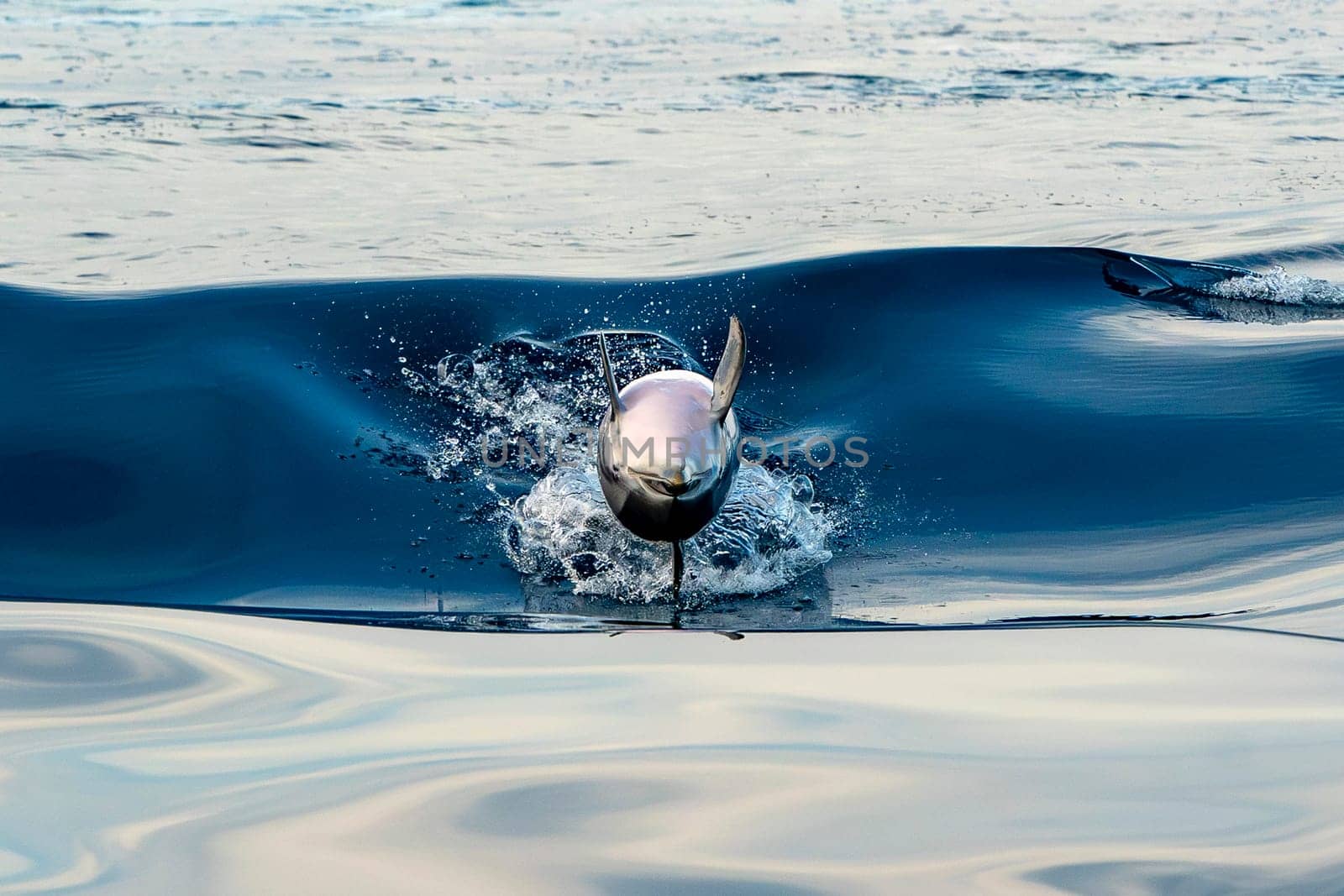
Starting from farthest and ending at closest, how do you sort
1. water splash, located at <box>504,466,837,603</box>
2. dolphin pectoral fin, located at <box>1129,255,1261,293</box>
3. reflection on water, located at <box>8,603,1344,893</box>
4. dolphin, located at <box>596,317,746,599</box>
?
dolphin pectoral fin, located at <box>1129,255,1261,293</box> < water splash, located at <box>504,466,837,603</box> < dolphin, located at <box>596,317,746,599</box> < reflection on water, located at <box>8,603,1344,893</box>

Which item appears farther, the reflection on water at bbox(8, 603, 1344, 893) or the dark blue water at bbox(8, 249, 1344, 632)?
the dark blue water at bbox(8, 249, 1344, 632)

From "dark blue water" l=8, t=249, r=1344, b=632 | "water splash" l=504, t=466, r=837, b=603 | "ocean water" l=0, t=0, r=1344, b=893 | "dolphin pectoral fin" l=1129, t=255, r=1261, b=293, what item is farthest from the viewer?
"dolphin pectoral fin" l=1129, t=255, r=1261, b=293

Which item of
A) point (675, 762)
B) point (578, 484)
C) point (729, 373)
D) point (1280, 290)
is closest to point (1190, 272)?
point (1280, 290)

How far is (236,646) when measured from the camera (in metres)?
3.22

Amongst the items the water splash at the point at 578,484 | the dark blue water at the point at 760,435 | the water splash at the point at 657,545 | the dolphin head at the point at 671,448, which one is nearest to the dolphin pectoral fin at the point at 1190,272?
the dark blue water at the point at 760,435

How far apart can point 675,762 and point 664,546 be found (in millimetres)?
1182

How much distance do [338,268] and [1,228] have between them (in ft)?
6.48

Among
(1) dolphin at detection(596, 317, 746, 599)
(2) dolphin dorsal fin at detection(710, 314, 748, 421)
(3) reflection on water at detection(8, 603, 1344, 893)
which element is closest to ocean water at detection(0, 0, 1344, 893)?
(3) reflection on water at detection(8, 603, 1344, 893)

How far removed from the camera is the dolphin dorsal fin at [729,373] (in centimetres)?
285

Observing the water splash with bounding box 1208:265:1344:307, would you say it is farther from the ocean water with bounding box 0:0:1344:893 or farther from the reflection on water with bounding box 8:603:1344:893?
the reflection on water with bounding box 8:603:1344:893

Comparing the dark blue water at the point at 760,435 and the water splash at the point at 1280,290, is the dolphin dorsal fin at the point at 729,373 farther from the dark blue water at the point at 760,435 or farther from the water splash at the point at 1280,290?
the water splash at the point at 1280,290

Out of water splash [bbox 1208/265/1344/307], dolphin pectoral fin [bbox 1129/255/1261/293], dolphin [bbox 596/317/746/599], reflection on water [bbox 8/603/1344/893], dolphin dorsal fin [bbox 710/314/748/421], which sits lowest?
reflection on water [bbox 8/603/1344/893]

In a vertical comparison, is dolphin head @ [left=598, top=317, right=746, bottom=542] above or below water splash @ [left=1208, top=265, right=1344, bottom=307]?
below

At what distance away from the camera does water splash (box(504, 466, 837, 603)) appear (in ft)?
11.7
